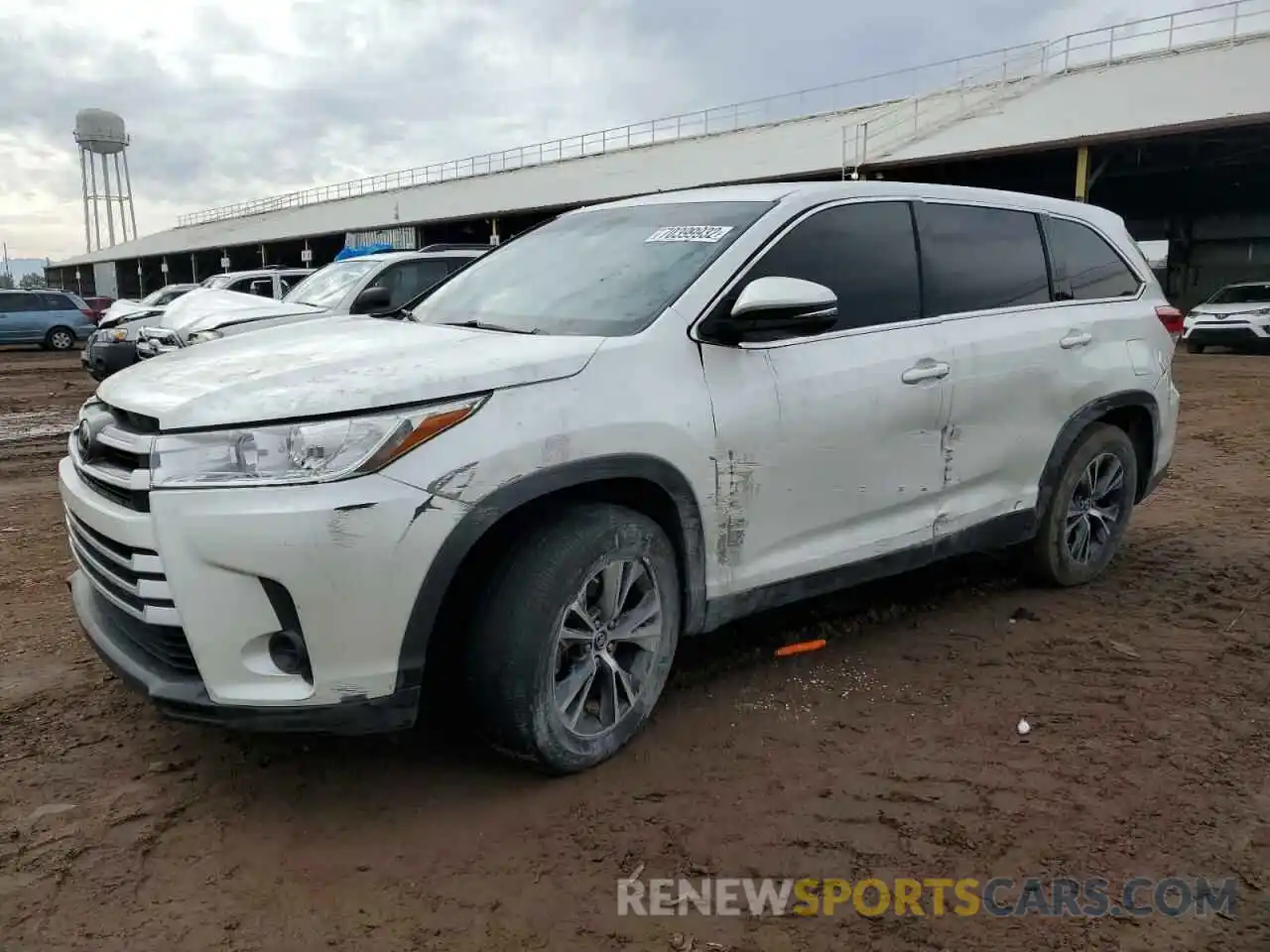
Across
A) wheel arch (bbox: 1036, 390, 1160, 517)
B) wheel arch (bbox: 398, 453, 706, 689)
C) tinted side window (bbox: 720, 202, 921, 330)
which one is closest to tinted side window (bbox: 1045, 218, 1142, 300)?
wheel arch (bbox: 1036, 390, 1160, 517)

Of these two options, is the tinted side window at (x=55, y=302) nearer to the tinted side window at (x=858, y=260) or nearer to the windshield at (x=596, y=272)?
the windshield at (x=596, y=272)

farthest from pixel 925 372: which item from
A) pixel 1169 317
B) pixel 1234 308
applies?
pixel 1234 308

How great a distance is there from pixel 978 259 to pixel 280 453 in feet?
9.93

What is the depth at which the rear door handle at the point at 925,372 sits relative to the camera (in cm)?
366

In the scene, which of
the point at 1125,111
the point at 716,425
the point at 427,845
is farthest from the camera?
the point at 1125,111

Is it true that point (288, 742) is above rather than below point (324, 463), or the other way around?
below

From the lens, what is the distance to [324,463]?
97.3 inches

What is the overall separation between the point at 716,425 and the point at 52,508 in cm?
532

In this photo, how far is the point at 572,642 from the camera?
2.89 metres

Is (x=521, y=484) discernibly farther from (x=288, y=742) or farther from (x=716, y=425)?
(x=288, y=742)

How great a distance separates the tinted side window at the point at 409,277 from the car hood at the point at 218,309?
0.78 meters

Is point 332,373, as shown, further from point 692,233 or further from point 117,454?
point 692,233

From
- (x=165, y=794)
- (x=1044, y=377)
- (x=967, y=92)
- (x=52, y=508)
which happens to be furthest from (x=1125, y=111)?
(x=165, y=794)

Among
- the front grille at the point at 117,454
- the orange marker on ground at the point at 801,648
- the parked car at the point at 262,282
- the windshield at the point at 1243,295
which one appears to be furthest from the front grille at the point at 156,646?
the windshield at the point at 1243,295
